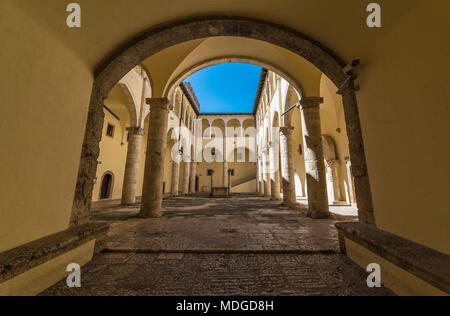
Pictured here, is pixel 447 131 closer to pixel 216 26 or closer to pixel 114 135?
pixel 216 26

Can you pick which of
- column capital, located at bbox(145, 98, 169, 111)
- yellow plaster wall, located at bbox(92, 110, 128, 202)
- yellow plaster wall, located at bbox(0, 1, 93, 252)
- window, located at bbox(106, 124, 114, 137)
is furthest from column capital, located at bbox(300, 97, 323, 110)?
window, located at bbox(106, 124, 114, 137)

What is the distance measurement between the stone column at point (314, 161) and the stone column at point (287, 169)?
2.91m

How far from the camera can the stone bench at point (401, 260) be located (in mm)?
1199

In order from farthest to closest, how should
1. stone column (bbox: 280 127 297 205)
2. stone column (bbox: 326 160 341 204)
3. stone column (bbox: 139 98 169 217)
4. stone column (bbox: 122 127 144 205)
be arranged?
stone column (bbox: 326 160 341 204) < stone column (bbox: 122 127 144 205) < stone column (bbox: 280 127 297 205) < stone column (bbox: 139 98 169 217)

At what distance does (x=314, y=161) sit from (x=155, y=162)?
5180 mm

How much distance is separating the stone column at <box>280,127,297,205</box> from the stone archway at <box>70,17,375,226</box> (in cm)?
580

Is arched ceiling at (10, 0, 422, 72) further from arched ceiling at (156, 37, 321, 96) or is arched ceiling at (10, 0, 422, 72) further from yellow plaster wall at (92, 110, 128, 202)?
yellow plaster wall at (92, 110, 128, 202)

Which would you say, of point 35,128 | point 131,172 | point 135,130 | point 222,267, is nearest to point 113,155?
point 135,130

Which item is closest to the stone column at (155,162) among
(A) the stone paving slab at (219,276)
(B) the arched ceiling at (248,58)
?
(B) the arched ceiling at (248,58)

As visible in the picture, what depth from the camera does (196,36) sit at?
3236 millimetres

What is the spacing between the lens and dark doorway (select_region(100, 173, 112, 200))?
1202 cm

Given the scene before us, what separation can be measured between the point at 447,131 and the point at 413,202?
0.76 m

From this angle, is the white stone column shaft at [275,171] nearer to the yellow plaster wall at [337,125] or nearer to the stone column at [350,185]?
the yellow plaster wall at [337,125]
